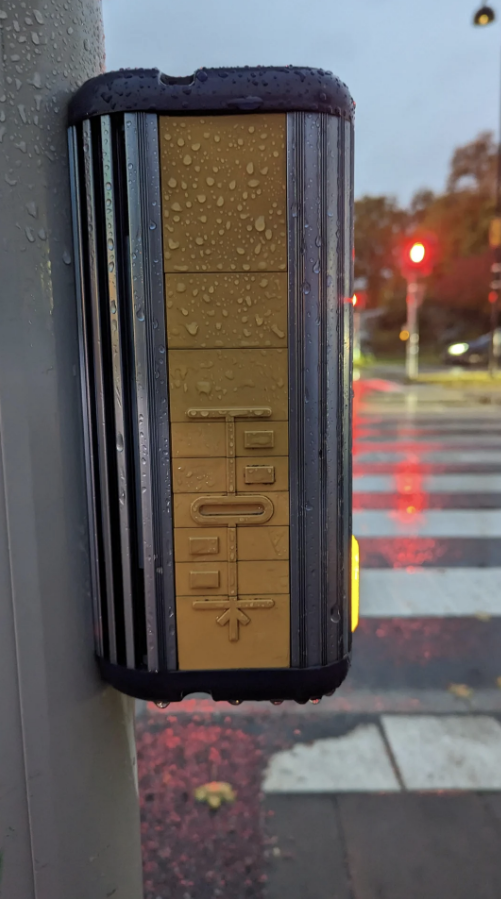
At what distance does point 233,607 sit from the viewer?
1.49 m

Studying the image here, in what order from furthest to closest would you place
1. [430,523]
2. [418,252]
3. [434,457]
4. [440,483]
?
[418,252] → [434,457] → [440,483] → [430,523]

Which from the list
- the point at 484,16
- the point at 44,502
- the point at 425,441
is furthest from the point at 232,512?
the point at 484,16

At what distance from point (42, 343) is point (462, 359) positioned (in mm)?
29793

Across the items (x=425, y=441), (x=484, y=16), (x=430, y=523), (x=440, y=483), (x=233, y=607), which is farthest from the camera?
(x=484, y=16)

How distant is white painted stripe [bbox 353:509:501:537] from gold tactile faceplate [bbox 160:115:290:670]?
14.4ft

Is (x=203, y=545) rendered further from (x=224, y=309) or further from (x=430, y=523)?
(x=430, y=523)

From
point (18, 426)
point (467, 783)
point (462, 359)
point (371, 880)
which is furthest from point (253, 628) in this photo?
point (462, 359)

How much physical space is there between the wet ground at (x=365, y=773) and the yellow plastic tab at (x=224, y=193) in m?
1.98

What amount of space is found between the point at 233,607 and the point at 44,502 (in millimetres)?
444

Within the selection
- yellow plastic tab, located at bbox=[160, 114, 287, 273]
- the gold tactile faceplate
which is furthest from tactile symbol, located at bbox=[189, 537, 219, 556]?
yellow plastic tab, located at bbox=[160, 114, 287, 273]

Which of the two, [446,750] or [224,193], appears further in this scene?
[446,750]

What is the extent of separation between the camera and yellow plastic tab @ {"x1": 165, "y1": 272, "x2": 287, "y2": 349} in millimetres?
1382

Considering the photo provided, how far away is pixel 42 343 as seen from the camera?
134 centimetres

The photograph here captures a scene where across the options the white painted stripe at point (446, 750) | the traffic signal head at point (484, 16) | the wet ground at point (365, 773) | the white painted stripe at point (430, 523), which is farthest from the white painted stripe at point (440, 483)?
the traffic signal head at point (484, 16)
